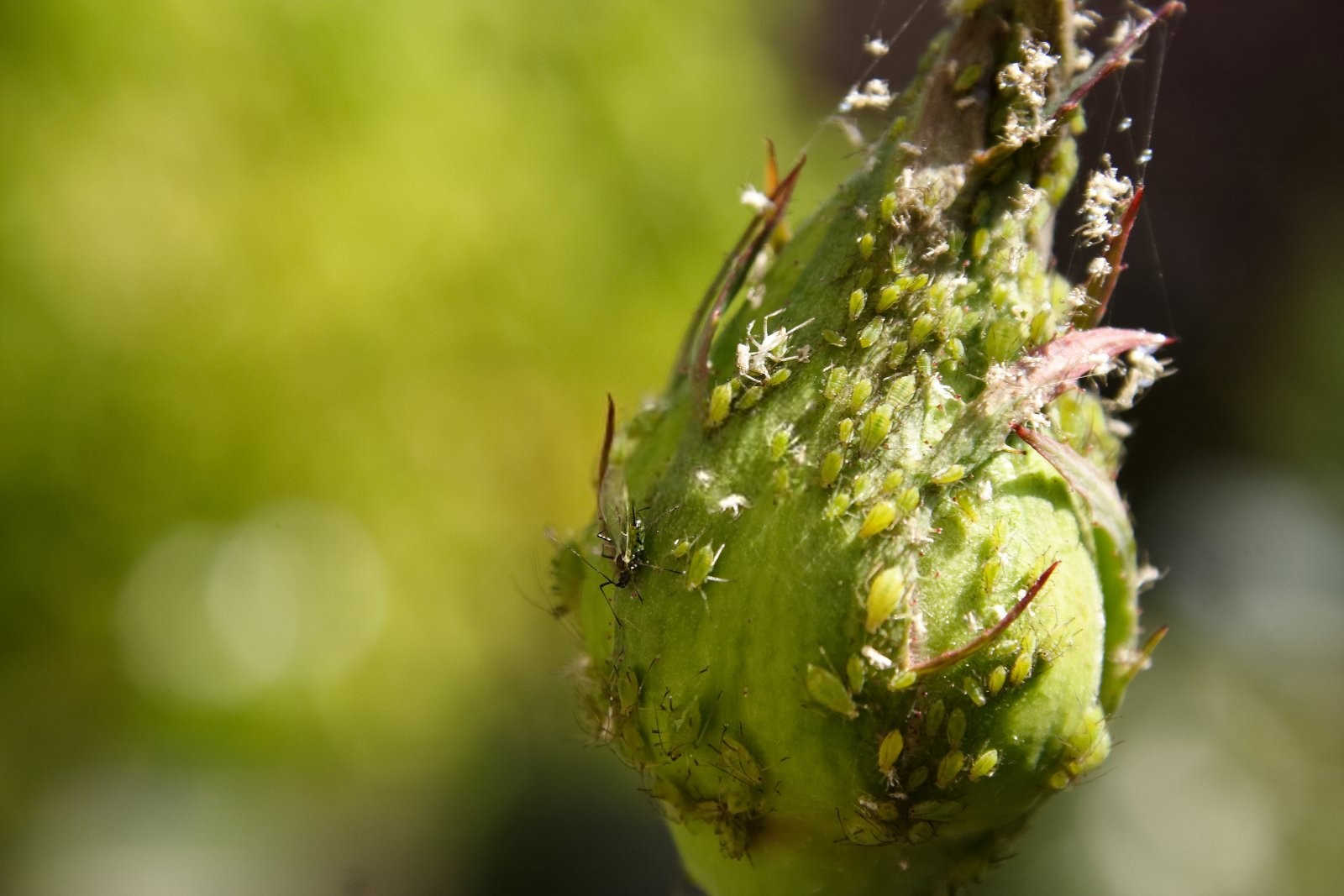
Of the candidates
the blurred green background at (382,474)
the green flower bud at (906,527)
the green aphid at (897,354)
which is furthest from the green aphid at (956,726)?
the blurred green background at (382,474)

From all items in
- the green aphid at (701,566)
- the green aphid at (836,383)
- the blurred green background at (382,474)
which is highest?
the green aphid at (836,383)

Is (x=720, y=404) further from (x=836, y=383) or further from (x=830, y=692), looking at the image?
(x=830, y=692)

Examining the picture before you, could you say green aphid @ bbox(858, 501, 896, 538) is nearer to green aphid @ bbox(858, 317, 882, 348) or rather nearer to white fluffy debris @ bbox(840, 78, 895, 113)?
green aphid @ bbox(858, 317, 882, 348)

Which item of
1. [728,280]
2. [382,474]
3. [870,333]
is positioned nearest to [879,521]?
[870,333]

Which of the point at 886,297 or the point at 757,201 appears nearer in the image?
the point at 886,297

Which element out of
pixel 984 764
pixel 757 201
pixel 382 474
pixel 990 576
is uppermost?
pixel 757 201

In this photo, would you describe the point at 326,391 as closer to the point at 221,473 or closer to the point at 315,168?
the point at 221,473

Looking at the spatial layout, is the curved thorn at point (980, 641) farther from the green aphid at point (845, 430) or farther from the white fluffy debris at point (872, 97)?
the white fluffy debris at point (872, 97)

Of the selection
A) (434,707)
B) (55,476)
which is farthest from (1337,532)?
(55,476)

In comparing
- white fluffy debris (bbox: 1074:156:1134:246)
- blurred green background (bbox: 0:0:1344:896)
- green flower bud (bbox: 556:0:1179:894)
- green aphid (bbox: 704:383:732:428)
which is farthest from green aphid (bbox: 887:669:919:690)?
blurred green background (bbox: 0:0:1344:896)
